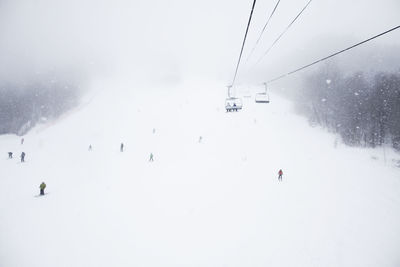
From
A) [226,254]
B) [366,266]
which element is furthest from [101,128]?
[366,266]

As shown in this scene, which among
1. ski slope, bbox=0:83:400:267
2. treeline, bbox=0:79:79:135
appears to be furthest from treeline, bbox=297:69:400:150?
treeline, bbox=0:79:79:135

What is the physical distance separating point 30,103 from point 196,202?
6662cm

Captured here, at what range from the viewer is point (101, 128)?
32844mm

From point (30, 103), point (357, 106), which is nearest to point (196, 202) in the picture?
point (357, 106)

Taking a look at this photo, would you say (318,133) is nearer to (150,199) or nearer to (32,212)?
(150,199)

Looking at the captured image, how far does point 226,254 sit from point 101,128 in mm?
31226

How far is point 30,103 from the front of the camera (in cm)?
5441

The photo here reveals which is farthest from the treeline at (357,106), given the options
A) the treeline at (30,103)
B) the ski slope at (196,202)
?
the treeline at (30,103)

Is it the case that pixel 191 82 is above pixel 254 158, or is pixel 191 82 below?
above

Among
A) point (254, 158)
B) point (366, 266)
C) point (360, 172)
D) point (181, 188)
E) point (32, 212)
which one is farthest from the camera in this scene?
point (360, 172)

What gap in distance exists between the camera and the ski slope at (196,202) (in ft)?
29.5

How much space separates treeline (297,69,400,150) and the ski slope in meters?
15.7

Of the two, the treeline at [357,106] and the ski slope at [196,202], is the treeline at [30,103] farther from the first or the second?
the treeline at [357,106]

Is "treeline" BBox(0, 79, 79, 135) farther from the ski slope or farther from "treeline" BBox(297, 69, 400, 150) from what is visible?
"treeline" BBox(297, 69, 400, 150)
